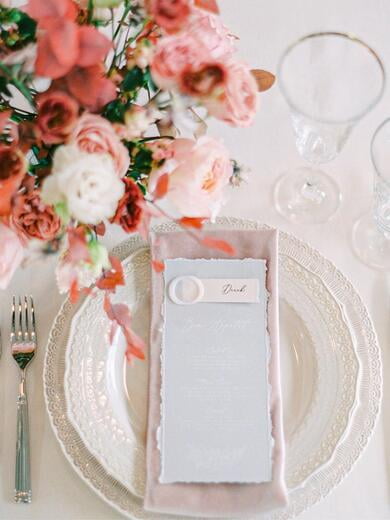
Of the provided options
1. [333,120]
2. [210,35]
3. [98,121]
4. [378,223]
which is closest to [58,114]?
[98,121]

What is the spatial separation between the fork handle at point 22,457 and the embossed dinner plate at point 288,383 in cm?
4

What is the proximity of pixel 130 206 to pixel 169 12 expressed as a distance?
166 mm

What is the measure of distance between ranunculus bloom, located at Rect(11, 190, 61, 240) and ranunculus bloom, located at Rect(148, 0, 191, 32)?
0.59 ft

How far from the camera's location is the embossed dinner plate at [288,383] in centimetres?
73

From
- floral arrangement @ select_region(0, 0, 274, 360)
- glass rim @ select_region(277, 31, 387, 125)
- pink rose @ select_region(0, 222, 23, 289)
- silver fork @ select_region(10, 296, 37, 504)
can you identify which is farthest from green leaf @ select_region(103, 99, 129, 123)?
silver fork @ select_region(10, 296, 37, 504)

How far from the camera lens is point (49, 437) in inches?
30.3

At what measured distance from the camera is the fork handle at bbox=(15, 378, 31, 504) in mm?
741

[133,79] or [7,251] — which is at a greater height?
[133,79]

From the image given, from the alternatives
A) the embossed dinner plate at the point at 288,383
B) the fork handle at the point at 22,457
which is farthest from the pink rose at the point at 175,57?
the fork handle at the point at 22,457

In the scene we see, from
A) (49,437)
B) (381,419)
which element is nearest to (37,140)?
(49,437)

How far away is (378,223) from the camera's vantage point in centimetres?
85

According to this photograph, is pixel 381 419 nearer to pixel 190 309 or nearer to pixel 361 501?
pixel 361 501

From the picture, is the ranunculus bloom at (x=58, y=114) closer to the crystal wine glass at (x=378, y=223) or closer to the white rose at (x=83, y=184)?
the white rose at (x=83, y=184)

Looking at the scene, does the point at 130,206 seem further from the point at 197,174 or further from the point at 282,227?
the point at 282,227
